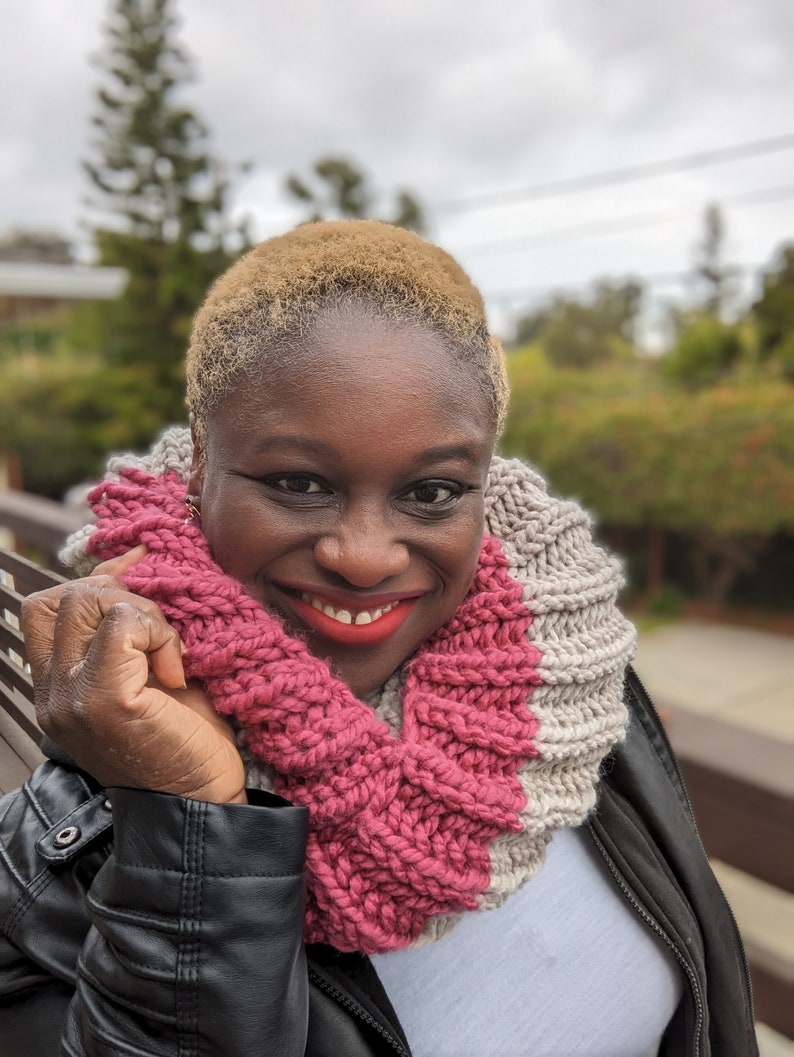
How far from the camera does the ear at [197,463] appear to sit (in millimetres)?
895

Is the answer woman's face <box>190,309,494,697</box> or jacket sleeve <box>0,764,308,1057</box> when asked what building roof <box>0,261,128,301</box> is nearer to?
woman's face <box>190,309,494,697</box>

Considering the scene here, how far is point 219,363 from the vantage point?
0.82 metres

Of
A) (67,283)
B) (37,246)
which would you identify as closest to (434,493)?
(67,283)

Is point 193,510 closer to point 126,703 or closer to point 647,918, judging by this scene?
point 126,703

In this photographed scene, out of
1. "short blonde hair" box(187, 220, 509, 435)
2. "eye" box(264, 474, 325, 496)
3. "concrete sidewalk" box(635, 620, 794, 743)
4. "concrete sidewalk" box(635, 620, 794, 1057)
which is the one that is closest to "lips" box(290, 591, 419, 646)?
"eye" box(264, 474, 325, 496)

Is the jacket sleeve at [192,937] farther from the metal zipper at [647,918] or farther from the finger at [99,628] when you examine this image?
the metal zipper at [647,918]


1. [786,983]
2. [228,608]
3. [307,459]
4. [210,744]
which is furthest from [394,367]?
[786,983]

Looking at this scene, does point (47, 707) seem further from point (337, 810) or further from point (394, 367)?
point (394, 367)

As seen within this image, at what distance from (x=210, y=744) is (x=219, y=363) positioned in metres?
0.36

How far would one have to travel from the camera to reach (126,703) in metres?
0.70

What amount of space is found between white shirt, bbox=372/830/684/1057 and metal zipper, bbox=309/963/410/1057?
81 mm

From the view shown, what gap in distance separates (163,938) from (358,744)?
243mm

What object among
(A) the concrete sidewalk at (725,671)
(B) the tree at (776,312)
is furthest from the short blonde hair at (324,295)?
(B) the tree at (776,312)

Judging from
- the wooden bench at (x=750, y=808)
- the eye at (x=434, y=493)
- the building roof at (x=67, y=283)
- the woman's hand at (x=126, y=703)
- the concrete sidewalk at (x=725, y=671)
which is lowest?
the concrete sidewalk at (x=725, y=671)
